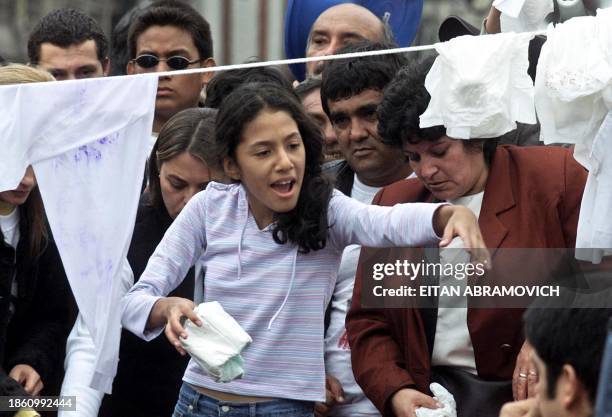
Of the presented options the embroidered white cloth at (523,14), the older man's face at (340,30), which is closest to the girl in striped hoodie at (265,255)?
the embroidered white cloth at (523,14)

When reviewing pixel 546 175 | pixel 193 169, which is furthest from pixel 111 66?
pixel 546 175

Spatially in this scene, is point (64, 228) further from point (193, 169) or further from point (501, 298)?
point (501, 298)

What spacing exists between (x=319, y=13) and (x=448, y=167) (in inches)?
73.3

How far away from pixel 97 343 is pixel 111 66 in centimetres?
229

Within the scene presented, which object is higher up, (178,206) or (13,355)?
(178,206)

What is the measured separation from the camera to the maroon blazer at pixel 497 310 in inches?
154

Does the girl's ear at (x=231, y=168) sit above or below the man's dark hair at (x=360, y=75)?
below

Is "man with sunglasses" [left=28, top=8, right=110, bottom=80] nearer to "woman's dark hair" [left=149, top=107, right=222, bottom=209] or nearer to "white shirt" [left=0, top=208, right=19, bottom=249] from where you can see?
"woman's dark hair" [left=149, top=107, right=222, bottom=209]

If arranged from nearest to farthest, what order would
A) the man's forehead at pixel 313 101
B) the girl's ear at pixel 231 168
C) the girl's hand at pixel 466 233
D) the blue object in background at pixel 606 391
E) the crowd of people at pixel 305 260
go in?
the blue object in background at pixel 606 391
the girl's hand at pixel 466 233
the crowd of people at pixel 305 260
the girl's ear at pixel 231 168
the man's forehead at pixel 313 101

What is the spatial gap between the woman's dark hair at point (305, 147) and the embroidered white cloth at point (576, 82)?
24.3 inches

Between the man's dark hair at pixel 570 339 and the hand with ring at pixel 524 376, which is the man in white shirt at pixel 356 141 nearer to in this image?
the hand with ring at pixel 524 376

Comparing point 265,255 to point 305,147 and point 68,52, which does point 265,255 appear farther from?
point 68,52

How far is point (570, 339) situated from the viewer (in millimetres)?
3088

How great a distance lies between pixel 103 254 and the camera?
13.7 ft
